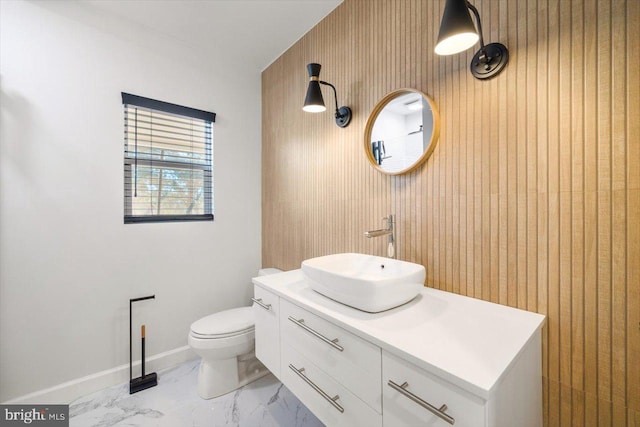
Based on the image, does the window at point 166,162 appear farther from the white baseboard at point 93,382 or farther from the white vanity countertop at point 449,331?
the white vanity countertop at point 449,331

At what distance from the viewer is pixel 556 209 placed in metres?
0.95

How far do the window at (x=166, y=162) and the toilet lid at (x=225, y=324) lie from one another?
0.84 m

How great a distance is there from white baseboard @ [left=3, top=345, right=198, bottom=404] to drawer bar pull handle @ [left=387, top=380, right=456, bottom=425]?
1999mm

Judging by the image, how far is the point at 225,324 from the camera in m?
1.81

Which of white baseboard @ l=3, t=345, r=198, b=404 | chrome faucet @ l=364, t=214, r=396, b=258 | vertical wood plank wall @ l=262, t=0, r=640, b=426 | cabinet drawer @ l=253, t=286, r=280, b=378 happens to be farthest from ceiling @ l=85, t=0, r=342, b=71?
white baseboard @ l=3, t=345, r=198, b=404

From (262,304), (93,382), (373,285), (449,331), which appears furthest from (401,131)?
(93,382)

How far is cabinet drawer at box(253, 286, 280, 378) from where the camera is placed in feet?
4.51

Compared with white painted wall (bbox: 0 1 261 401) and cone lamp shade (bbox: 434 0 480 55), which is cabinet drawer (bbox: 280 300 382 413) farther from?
white painted wall (bbox: 0 1 261 401)

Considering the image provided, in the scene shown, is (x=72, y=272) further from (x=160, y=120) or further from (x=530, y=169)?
(x=530, y=169)

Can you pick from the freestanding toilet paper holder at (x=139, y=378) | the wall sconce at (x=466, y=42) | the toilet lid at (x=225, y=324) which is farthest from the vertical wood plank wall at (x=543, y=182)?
the freestanding toilet paper holder at (x=139, y=378)

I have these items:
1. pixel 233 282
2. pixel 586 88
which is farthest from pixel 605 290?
pixel 233 282

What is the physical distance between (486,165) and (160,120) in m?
2.28

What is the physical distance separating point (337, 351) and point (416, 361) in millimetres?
361

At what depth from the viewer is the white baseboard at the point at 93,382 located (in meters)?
1.65
